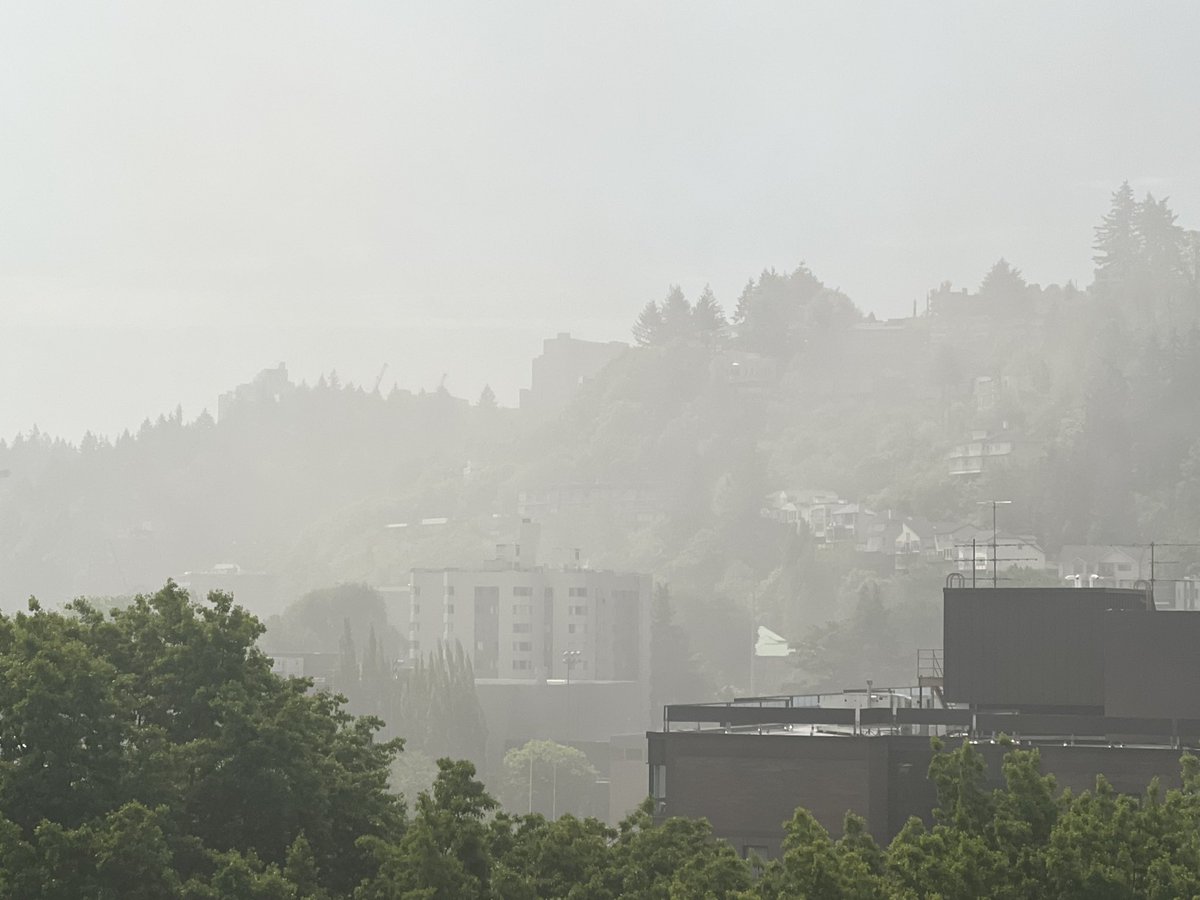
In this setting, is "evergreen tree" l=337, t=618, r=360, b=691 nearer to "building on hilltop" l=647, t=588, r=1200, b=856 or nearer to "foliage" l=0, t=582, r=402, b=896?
"building on hilltop" l=647, t=588, r=1200, b=856

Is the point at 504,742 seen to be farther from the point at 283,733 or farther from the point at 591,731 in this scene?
the point at 283,733

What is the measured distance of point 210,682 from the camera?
122ft

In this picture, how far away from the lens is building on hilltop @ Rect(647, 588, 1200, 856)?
160 feet

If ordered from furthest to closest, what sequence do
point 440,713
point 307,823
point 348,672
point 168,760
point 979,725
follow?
point 348,672 → point 440,713 → point 979,725 → point 307,823 → point 168,760

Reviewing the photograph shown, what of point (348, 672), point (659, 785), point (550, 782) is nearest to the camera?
point (659, 785)

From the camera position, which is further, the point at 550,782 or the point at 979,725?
the point at 550,782

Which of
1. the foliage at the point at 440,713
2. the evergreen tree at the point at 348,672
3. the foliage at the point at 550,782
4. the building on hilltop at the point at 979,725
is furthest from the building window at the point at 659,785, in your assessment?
the evergreen tree at the point at 348,672

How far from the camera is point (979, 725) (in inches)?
2160

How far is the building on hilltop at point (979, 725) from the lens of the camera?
48781 millimetres

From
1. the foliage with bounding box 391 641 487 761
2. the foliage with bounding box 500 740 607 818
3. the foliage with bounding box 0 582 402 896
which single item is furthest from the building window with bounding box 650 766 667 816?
the foliage with bounding box 391 641 487 761

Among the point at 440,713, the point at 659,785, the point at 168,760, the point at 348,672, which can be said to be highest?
the point at 168,760

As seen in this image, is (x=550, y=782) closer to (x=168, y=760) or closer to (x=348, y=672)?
(x=348, y=672)

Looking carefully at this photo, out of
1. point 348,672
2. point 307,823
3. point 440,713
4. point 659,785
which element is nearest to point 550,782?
point 440,713

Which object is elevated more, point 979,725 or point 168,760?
point 168,760
